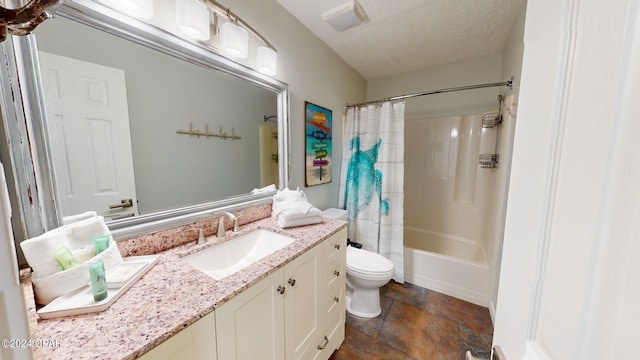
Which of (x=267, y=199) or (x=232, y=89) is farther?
(x=267, y=199)

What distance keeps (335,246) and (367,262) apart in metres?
0.55

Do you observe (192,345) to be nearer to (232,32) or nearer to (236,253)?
(236,253)

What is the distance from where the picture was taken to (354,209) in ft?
7.71

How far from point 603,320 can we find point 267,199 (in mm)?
1509

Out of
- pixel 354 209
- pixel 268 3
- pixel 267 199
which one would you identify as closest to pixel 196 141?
pixel 267 199

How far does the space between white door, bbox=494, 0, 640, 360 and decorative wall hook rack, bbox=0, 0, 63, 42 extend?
785 mm

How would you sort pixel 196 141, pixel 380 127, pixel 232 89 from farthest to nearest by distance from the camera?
1. pixel 380 127
2. pixel 232 89
3. pixel 196 141

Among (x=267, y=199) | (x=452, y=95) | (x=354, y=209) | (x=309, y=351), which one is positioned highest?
(x=452, y=95)

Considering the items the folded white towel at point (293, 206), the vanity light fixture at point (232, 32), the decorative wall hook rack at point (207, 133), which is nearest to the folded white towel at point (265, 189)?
the folded white towel at point (293, 206)

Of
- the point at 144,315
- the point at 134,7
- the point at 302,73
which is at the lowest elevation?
the point at 144,315

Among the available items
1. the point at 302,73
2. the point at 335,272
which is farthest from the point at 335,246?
the point at 302,73

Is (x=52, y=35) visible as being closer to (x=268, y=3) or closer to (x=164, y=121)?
(x=164, y=121)

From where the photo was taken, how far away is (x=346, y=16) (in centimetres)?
159

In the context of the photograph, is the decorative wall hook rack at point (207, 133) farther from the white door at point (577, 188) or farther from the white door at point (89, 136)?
the white door at point (577, 188)
